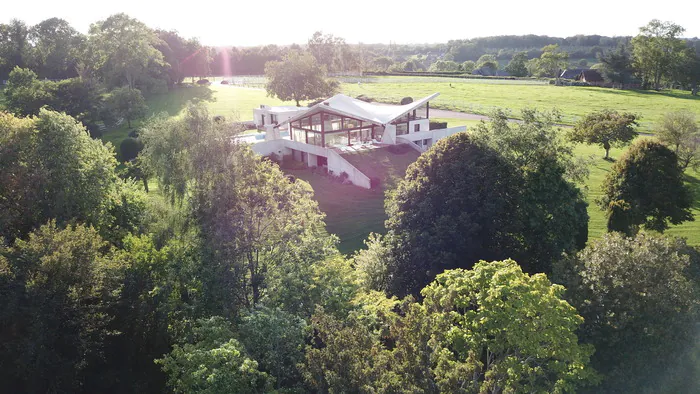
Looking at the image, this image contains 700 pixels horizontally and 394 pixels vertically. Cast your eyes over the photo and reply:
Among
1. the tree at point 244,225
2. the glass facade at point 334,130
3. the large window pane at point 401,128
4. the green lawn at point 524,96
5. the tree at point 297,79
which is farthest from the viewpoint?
the green lawn at point 524,96

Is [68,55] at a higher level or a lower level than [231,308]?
higher

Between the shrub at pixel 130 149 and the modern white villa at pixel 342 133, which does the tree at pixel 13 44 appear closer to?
the shrub at pixel 130 149

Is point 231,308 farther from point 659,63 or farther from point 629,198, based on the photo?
point 659,63

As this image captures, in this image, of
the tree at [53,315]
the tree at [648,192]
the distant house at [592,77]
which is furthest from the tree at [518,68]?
the tree at [53,315]

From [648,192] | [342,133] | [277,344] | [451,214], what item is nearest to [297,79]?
[342,133]

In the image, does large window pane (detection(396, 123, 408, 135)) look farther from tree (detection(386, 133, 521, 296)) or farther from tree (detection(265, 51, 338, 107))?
tree (detection(265, 51, 338, 107))

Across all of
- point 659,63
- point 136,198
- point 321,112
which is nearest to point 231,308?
point 136,198
